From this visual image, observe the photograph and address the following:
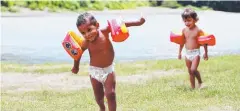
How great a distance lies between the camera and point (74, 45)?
777 cm

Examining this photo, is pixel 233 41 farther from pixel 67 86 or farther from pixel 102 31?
pixel 102 31

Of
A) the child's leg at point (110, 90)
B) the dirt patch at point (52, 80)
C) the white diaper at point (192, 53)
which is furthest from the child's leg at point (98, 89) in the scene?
the dirt patch at point (52, 80)

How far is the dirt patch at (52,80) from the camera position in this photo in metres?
13.6

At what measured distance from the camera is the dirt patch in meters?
13.6

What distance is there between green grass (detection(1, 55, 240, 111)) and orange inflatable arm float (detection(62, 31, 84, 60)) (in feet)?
6.48

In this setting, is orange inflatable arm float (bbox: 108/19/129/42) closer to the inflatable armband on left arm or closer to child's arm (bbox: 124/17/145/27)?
child's arm (bbox: 124/17/145/27)

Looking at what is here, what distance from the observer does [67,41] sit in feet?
25.8

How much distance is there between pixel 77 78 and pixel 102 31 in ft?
25.6

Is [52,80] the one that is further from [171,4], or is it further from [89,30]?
[171,4]

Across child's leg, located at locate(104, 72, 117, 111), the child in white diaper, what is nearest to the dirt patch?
the child in white diaper

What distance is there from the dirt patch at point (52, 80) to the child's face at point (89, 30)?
5886 millimetres

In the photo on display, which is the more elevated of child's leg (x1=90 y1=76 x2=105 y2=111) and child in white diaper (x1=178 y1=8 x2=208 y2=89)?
child's leg (x1=90 y1=76 x2=105 y2=111)

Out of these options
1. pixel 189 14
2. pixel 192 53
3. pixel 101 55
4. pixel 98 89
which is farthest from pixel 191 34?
pixel 101 55

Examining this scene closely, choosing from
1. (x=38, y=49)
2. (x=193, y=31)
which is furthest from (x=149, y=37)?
(x=193, y=31)
